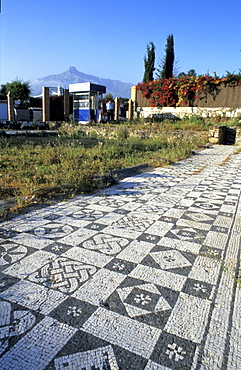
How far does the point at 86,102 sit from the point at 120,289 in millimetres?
21030

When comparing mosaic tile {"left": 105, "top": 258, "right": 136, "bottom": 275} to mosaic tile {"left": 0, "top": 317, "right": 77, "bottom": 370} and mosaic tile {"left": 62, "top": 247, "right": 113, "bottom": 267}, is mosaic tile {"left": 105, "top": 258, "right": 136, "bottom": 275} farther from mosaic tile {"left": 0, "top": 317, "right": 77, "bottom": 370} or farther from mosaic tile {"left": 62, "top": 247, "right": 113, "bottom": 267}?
mosaic tile {"left": 0, "top": 317, "right": 77, "bottom": 370}

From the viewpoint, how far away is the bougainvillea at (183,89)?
19891 millimetres

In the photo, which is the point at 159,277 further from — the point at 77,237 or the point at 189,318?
the point at 77,237

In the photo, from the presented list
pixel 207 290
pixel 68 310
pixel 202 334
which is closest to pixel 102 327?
pixel 68 310

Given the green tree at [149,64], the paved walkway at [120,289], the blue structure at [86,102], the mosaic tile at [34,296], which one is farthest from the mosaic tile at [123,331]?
the green tree at [149,64]

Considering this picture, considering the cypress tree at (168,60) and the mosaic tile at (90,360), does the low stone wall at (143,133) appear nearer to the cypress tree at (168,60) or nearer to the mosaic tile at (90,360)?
the mosaic tile at (90,360)

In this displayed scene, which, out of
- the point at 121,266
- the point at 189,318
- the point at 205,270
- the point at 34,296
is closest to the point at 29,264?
the point at 34,296

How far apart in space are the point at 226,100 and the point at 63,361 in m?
20.8

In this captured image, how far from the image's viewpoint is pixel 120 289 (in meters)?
2.22

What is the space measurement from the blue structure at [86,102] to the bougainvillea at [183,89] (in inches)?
158

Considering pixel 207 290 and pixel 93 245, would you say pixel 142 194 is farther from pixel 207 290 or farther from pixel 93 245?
pixel 207 290

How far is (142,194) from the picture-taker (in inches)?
200

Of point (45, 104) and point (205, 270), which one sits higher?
point (45, 104)

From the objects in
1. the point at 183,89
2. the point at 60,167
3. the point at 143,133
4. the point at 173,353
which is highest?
the point at 183,89
